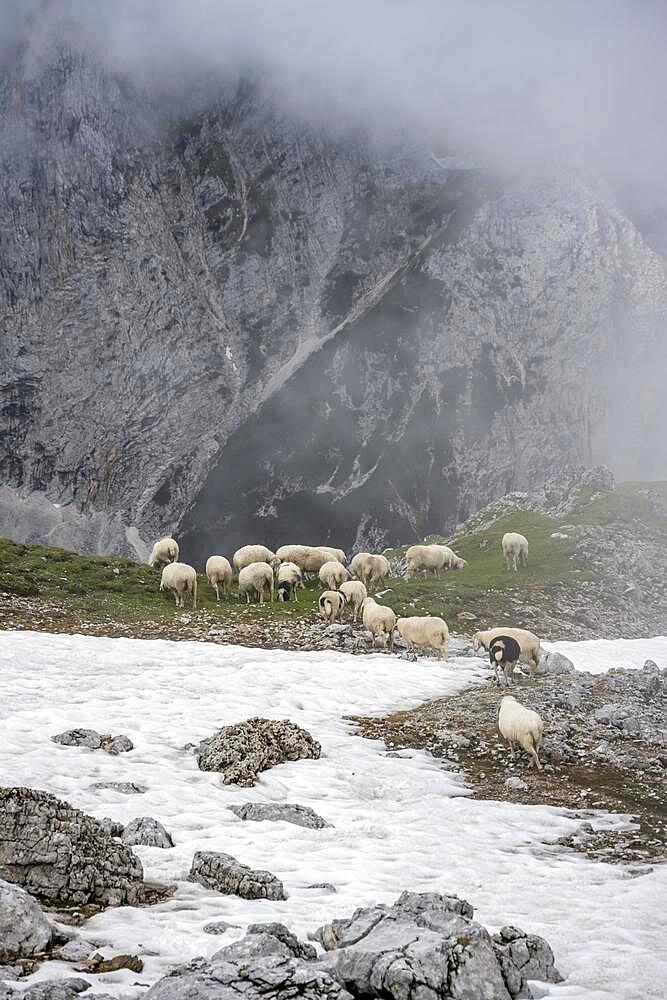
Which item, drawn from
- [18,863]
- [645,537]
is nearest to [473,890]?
[18,863]

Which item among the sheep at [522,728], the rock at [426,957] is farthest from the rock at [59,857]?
the sheep at [522,728]

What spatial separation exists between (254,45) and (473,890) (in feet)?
580

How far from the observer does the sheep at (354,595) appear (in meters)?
34.9

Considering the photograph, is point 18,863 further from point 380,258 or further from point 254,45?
point 254,45

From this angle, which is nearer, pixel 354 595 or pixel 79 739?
pixel 79 739

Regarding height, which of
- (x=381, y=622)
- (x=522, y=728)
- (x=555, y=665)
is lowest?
(x=522, y=728)

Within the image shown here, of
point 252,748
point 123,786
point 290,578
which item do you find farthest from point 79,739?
point 290,578

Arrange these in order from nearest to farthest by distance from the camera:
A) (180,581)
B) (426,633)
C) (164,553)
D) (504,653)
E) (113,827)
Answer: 1. (113,827)
2. (504,653)
3. (426,633)
4. (180,581)
5. (164,553)

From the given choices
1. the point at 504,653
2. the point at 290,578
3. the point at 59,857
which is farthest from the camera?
the point at 290,578

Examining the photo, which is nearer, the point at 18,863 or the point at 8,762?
the point at 18,863

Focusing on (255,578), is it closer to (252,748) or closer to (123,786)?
(252,748)

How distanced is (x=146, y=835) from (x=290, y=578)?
101 ft

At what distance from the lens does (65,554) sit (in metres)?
44.6

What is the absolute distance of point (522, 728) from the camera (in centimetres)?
1633
